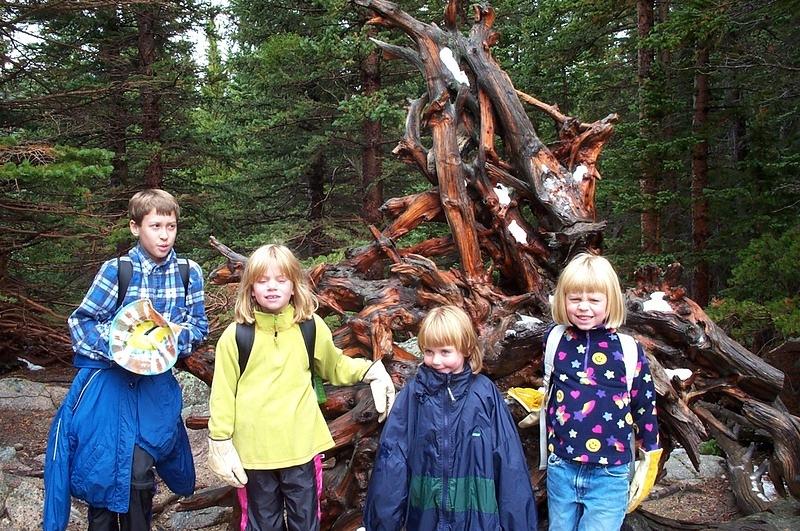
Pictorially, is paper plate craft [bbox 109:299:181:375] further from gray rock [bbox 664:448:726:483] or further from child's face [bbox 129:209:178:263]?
gray rock [bbox 664:448:726:483]

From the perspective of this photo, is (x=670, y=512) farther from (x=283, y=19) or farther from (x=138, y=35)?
(x=138, y=35)

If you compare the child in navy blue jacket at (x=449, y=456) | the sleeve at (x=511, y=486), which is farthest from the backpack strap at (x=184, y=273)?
the sleeve at (x=511, y=486)

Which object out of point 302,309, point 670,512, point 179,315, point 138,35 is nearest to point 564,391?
point 302,309

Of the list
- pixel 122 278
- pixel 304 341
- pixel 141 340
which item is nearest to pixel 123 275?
pixel 122 278

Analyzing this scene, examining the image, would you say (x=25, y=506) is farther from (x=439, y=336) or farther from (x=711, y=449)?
(x=711, y=449)

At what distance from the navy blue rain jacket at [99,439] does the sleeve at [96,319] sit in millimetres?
109

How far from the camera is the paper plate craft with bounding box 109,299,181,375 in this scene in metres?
3.19

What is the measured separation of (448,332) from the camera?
115 inches

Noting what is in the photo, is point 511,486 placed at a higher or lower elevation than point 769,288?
lower

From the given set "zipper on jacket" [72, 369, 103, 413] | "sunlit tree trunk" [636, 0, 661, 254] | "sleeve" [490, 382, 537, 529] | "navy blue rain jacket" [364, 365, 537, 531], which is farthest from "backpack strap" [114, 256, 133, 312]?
"sunlit tree trunk" [636, 0, 661, 254]

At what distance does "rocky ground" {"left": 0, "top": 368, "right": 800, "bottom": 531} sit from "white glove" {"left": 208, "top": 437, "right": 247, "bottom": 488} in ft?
7.69

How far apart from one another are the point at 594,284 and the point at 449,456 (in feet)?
3.55

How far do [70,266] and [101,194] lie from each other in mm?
1978

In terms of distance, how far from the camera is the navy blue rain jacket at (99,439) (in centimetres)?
316
